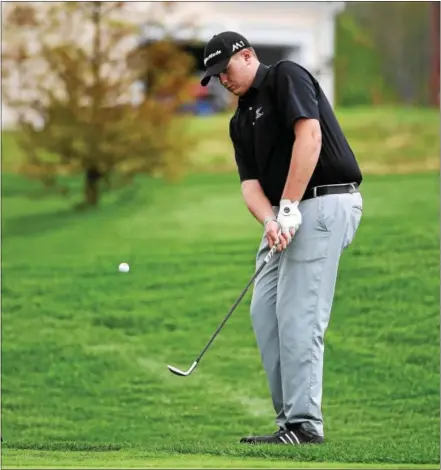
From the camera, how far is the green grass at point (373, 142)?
16562 millimetres

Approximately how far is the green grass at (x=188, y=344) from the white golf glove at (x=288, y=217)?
96 centimetres

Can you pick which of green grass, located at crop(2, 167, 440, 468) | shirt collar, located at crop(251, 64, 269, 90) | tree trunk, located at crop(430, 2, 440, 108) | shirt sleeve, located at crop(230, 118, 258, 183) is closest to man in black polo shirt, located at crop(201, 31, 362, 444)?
shirt collar, located at crop(251, 64, 269, 90)

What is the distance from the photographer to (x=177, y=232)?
44.1ft

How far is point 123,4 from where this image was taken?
1491cm

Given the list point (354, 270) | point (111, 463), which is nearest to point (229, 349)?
point (354, 270)

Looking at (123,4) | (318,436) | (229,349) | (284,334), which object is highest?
(123,4)

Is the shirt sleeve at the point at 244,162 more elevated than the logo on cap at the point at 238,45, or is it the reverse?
the logo on cap at the point at 238,45

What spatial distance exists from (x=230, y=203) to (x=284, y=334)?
9106 millimetres

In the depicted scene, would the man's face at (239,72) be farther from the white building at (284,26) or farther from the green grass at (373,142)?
the white building at (284,26)

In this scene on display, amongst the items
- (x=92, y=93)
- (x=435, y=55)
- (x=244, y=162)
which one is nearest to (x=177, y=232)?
(x=92, y=93)

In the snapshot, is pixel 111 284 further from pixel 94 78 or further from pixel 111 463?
pixel 111 463

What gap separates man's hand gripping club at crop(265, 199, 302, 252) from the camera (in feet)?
17.7

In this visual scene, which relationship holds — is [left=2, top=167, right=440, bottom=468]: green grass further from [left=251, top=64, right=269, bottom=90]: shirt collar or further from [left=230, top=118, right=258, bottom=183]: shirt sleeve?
[left=251, top=64, right=269, bottom=90]: shirt collar

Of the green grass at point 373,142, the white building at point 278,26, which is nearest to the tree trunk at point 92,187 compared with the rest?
the green grass at point 373,142
